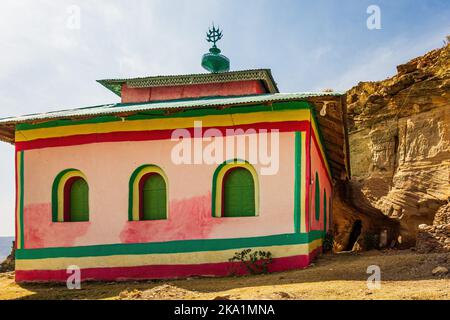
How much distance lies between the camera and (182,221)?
33.2 feet

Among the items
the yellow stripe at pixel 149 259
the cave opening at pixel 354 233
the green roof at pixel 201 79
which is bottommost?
the cave opening at pixel 354 233

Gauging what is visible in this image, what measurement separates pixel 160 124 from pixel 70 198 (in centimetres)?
306

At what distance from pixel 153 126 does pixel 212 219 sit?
2.69m

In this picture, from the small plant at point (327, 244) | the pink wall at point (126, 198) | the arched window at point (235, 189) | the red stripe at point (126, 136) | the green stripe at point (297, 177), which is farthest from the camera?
the small plant at point (327, 244)

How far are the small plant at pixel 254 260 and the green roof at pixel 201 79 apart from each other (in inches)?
203

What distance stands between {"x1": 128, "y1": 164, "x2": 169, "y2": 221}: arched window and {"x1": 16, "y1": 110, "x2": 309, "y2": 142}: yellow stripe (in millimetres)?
1058

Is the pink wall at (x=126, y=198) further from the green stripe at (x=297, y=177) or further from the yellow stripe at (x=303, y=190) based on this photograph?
the yellow stripe at (x=303, y=190)

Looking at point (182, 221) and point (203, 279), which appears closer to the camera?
point (203, 279)

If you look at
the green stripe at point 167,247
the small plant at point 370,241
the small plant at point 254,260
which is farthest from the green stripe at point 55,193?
the small plant at point 370,241

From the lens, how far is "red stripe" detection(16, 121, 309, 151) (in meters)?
9.92

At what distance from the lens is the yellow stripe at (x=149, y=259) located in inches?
375
